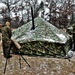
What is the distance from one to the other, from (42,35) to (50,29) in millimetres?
400

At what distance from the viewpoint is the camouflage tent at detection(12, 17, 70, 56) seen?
8.82 m

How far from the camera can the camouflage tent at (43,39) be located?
347 inches

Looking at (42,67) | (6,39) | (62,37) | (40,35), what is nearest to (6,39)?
(6,39)

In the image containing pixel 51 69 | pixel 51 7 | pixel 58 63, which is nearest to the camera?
pixel 51 69

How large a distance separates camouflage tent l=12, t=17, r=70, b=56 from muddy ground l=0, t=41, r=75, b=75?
39cm

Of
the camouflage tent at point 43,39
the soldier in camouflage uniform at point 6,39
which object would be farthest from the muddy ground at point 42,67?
the soldier in camouflage uniform at point 6,39

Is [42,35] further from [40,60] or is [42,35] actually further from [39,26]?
[40,60]

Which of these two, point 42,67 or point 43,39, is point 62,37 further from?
point 42,67

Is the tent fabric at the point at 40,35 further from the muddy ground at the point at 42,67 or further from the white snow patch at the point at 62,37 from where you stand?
the muddy ground at the point at 42,67

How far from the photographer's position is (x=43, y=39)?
893 cm

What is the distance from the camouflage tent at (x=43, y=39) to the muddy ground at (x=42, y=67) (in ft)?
1.29

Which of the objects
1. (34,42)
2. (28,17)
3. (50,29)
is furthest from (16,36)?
(28,17)

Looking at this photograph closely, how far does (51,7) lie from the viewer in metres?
28.3

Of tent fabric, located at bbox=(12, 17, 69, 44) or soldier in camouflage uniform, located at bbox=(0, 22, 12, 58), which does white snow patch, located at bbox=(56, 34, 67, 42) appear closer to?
tent fabric, located at bbox=(12, 17, 69, 44)
